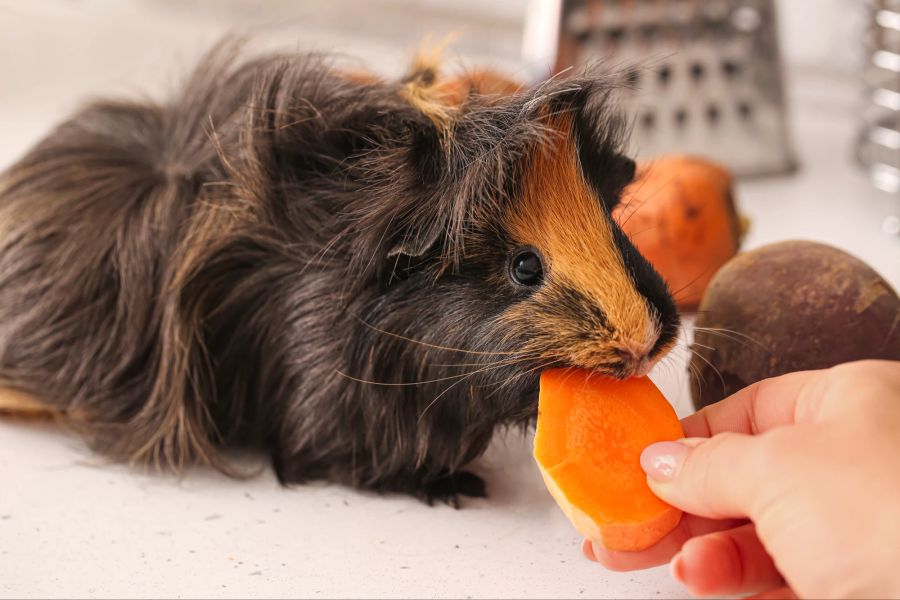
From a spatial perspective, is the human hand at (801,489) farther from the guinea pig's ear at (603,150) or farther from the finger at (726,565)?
the guinea pig's ear at (603,150)

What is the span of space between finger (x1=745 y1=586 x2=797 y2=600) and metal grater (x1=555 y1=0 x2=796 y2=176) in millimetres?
1419

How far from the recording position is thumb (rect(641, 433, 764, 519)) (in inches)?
31.2

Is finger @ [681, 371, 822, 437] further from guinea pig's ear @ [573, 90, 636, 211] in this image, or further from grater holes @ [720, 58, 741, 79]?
grater holes @ [720, 58, 741, 79]

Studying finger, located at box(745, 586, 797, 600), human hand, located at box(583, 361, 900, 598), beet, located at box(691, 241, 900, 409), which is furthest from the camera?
beet, located at box(691, 241, 900, 409)

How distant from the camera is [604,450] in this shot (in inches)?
36.3

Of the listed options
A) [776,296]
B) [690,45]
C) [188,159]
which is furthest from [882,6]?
[188,159]

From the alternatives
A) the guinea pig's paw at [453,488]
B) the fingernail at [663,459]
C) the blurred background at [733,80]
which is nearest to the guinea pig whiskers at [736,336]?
the fingernail at [663,459]

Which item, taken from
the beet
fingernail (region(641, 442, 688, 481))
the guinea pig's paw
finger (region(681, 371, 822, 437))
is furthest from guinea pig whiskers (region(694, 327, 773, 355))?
the guinea pig's paw

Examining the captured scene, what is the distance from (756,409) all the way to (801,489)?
0.19 metres

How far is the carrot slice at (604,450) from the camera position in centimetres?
89

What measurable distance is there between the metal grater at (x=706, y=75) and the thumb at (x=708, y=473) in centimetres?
137

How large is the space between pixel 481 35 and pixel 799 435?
2518 millimetres

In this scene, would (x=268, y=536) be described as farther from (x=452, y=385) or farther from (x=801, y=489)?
(x=801, y=489)

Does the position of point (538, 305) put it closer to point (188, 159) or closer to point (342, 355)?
point (342, 355)
